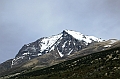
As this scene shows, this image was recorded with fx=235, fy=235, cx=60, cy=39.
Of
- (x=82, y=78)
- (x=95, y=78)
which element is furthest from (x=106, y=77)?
(x=82, y=78)

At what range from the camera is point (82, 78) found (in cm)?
9306

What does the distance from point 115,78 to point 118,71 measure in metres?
10.9

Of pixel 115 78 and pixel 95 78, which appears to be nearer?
pixel 115 78

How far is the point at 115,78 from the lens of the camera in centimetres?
7644

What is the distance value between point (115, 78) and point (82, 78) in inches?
755

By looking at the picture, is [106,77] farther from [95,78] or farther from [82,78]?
[82,78]

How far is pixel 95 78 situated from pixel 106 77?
489 cm

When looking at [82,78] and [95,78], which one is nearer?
[95,78]

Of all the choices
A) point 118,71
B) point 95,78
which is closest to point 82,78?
point 95,78

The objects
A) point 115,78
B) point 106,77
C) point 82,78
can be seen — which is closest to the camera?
point 115,78

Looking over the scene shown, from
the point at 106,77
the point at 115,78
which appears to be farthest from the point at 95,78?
the point at 115,78

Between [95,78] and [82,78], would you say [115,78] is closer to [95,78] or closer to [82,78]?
[95,78]

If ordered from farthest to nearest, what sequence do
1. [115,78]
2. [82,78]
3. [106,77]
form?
[82,78], [106,77], [115,78]

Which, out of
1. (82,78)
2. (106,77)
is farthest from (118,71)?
(82,78)
